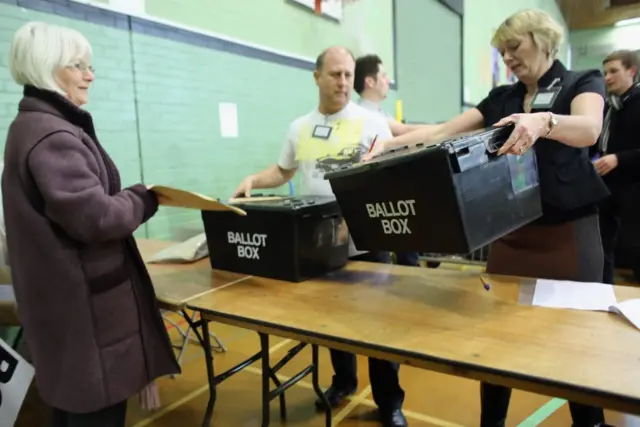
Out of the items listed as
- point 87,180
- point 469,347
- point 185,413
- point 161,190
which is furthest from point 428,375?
point 87,180

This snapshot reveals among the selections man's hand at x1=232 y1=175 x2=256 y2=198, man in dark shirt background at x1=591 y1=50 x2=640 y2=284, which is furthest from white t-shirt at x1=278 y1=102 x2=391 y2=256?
man in dark shirt background at x1=591 y1=50 x2=640 y2=284

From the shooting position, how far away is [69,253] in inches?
51.2

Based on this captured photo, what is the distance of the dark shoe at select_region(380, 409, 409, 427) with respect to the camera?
2.08 m

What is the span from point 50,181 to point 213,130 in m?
2.46

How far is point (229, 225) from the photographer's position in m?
1.81

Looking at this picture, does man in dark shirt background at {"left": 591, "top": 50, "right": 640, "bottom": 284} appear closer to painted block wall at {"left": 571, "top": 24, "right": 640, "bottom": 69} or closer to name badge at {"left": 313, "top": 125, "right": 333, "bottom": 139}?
name badge at {"left": 313, "top": 125, "right": 333, "bottom": 139}

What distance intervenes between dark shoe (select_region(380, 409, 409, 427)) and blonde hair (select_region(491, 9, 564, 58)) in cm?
145

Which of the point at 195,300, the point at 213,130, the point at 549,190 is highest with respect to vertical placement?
the point at 213,130

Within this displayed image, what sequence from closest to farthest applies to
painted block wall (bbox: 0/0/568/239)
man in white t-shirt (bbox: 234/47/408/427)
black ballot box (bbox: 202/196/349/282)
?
1. black ballot box (bbox: 202/196/349/282)
2. man in white t-shirt (bbox: 234/47/408/427)
3. painted block wall (bbox: 0/0/568/239)

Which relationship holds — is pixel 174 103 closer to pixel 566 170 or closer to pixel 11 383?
pixel 11 383

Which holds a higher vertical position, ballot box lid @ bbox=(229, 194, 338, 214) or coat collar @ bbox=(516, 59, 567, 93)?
coat collar @ bbox=(516, 59, 567, 93)

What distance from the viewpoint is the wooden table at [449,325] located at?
983 mm

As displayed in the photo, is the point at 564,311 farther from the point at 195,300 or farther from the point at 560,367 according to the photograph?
the point at 195,300

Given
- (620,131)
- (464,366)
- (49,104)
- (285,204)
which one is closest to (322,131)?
(285,204)
